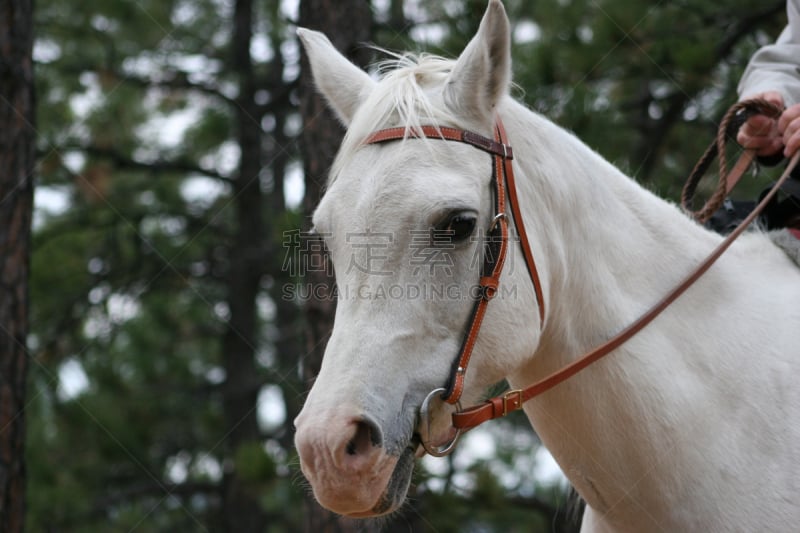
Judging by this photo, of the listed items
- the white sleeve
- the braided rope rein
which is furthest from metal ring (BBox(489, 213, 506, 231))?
the white sleeve

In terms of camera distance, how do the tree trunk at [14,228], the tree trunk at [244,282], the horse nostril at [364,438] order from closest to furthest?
the horse nostril at [364,438] → the tree trunk at [14,228] → the tree trunk at [244,282]

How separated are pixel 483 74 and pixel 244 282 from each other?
28.5 ft

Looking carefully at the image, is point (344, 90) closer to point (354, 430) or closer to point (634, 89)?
point (354, 430)

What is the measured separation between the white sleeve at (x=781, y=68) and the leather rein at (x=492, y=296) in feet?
3.89

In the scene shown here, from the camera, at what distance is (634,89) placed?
7.98 metres

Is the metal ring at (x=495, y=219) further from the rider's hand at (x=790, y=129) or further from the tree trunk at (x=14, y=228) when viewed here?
the tree trunk at (x=14, y=228)

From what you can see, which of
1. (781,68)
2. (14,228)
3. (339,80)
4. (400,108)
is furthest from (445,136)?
(14,228)

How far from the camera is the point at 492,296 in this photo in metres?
2.51

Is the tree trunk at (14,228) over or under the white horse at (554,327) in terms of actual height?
under

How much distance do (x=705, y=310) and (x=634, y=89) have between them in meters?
5.56

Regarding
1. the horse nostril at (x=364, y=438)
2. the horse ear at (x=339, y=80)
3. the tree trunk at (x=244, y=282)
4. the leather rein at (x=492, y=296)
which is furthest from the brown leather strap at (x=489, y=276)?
the tree trunk at (x=244, y=282)

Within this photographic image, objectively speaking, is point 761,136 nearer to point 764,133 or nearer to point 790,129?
point 764,133

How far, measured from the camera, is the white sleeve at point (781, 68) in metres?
3.54

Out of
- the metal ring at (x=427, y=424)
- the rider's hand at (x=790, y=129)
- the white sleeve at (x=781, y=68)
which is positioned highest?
the white sleeve at (x=781, y=68)
